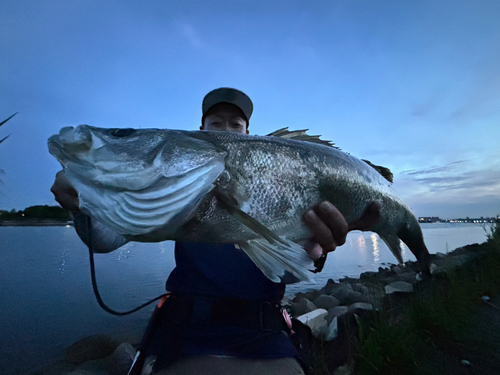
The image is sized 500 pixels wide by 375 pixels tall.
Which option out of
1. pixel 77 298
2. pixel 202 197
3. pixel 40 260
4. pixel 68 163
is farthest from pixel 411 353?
pixel 40 260

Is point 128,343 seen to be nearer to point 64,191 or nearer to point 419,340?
point 64,191

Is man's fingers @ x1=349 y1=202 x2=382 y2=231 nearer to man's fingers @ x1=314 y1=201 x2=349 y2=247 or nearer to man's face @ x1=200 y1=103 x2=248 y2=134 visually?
man's fingers @ x1=314 y1=201 x2=349 y2=247

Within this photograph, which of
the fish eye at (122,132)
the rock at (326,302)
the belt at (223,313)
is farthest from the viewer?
the rock at (326,302)

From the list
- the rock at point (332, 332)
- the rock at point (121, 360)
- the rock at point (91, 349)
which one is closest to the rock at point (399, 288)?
the rock at point (332, 332)

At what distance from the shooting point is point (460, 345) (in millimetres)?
4195

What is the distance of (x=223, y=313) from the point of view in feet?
7.41

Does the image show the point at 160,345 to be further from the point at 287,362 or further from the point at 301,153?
the point at 301,153

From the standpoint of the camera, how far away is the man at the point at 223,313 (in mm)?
2107

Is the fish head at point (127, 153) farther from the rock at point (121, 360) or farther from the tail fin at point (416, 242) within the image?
the rock at point (121, 360)

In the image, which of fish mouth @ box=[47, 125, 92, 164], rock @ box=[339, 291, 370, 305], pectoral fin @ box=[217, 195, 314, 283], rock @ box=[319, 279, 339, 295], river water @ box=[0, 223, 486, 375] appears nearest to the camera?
fish mouth @ box=[47, 125, 92, 164]

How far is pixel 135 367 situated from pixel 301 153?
2329 millimetres

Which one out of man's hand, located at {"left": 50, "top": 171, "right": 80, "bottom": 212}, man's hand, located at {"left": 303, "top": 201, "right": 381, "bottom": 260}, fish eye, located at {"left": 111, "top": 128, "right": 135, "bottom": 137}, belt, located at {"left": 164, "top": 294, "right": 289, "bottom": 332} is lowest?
belt, located at {"left": 164, "top": 294, "right": 289, "bottom": 332}

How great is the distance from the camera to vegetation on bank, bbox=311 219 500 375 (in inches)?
142

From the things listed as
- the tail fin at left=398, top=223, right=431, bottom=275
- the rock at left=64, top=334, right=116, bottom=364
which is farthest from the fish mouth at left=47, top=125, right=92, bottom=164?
the rock at left=64, top=334, right=116, bottom=364
